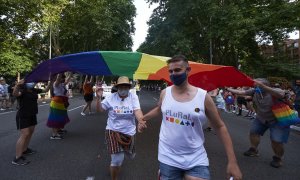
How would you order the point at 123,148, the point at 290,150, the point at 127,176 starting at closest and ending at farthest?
1. the point at 123,148
2. the point at 127,176
3. the point at 290,150

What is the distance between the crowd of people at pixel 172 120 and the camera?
11.3 feet

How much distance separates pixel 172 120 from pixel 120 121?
7.29 feet

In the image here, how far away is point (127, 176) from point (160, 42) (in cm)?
3087

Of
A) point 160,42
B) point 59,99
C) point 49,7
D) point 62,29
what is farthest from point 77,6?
point 59,99

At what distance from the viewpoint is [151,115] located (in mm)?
3916

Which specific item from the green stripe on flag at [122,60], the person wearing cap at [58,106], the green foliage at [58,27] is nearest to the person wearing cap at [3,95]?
the green foliage at [58,27]

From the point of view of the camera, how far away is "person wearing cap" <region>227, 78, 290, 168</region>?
734 centimetres

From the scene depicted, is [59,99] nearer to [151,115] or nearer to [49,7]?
[151,115]

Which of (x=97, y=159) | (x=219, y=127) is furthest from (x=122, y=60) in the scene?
(x=219, y=127)

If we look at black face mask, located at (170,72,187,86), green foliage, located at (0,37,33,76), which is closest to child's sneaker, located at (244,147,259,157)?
black face mask, located at (170,72,187,86)

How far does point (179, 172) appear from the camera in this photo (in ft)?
11.5

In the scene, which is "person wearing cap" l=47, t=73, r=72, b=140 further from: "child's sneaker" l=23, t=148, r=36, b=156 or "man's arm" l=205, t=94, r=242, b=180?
"man's arm" l=205, t=94, r=242, b=180

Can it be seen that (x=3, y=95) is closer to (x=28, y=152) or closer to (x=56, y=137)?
(x=56, y=137)

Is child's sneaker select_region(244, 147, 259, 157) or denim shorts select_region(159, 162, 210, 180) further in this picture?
child's sneaker select_region(244, 147, 259, 157)
